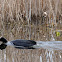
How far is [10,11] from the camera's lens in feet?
29.0

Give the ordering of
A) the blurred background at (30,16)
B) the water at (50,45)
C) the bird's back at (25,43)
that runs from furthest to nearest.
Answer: the blurred background at (30,16) < the bird's back at (25,43) < the water at (50,45)

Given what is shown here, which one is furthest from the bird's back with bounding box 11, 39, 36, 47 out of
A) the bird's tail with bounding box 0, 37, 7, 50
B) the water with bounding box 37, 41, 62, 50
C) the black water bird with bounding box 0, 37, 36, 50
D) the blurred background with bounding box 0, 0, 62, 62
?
the blurred background with bounding box 0, 0, 62, 62

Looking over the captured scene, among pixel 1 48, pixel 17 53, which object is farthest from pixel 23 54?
pixel 1 48

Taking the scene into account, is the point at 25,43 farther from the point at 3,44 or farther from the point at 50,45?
the point at 3,44

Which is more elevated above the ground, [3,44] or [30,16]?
[30,16]

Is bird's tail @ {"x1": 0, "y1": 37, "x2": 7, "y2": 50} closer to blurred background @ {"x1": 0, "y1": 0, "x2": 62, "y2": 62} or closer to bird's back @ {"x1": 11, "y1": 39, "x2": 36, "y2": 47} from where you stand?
bird's back @ {"x1": 11, "y1": 39, "x2": 36, "y2": 47}

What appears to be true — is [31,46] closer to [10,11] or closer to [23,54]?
[23,54]

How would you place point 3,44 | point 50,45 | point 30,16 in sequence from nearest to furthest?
point 50,45, point 3,44, point 30,16

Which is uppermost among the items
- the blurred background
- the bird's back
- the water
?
the blurred background

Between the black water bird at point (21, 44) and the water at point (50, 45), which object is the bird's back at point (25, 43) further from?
the water at point (50, 45)

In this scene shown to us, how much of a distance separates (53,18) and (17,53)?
4.09 m

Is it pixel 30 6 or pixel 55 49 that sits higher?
pixel 30 6

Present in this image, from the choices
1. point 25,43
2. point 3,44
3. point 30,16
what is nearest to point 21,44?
point 25,43

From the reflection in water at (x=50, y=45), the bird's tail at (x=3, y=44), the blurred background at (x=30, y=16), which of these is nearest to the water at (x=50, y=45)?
the reflection in water at (x=50, y=45)
